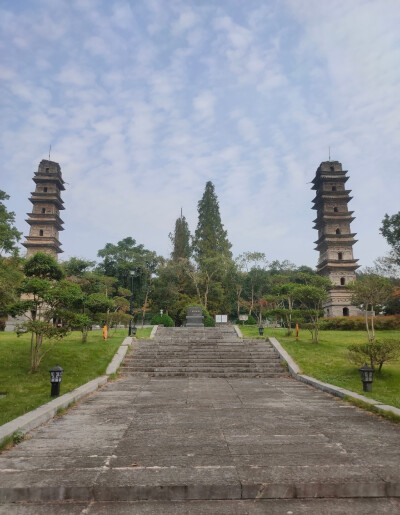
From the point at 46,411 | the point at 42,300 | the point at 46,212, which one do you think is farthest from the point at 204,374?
the point at 46,212

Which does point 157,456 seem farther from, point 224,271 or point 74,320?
point 224,271

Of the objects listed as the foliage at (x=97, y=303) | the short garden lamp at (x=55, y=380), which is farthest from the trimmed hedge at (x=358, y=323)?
the short garden lamp at (x=55, y=380)

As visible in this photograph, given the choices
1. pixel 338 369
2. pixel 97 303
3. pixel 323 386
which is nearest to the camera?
pixel 323 386

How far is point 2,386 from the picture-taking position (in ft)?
26.0

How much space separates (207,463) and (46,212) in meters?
45.4

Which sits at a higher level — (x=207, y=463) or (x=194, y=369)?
(x=207, y=463)

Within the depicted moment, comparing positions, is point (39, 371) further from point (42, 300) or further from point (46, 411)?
point (46, 411)

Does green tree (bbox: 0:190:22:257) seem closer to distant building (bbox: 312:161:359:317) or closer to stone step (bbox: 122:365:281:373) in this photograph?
stone step (bbox: 122:365:281:373)

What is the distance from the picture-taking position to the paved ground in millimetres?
2809

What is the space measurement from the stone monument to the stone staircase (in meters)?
7.99

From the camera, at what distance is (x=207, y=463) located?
340 centimetres

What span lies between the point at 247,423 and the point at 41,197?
45.0 m

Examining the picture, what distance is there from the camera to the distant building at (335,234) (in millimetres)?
39281

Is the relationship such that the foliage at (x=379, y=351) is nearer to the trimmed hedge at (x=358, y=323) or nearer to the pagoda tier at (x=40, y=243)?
the trimmed hedge at (x=358, y=323)
